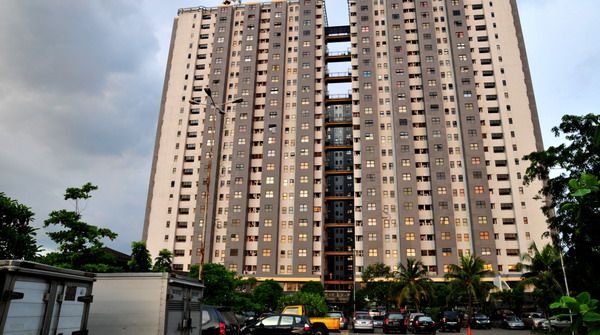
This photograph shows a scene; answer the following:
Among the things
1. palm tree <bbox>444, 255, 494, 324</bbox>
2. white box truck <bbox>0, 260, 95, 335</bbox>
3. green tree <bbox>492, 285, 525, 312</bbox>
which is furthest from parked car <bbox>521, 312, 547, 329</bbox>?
white box truck <bbox>0, 260, 95, 335</bbox>

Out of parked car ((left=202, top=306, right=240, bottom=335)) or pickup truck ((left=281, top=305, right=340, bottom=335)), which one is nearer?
parked car ((left=202, top=306, right=240, bottom=335))

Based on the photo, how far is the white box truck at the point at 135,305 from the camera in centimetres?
1176

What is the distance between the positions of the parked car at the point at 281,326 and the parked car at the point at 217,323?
181 cm

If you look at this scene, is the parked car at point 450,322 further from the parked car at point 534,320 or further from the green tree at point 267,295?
the green tree at point 267,295

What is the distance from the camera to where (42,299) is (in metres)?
8.77

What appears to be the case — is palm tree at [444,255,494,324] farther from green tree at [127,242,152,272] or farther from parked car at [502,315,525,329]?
green tree at [127,242,152,272]

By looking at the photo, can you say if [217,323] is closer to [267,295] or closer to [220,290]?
[220,290]

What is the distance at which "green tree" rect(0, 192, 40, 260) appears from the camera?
17438 mm

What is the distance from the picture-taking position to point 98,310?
12102 millimetres

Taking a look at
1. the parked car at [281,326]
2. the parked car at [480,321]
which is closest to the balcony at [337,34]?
the parked car at [480,321]

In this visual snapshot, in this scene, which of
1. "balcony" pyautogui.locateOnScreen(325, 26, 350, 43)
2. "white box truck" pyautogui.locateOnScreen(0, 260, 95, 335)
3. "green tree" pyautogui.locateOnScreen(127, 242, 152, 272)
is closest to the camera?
"white box truck" pyautogui.locateOnScreen(0, 260, 95, 335)

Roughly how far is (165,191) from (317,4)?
55.8 metres

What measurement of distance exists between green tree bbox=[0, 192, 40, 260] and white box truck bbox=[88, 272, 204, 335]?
8151mm

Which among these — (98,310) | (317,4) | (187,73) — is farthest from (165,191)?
(98,310)
